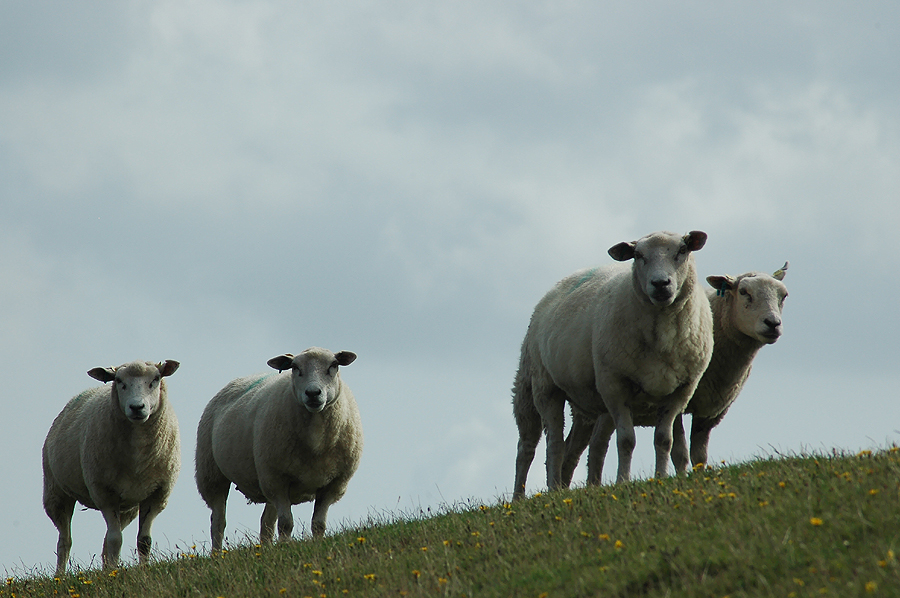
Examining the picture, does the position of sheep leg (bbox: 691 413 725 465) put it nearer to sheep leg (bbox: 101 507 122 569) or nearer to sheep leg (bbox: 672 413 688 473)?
sheep leg (bbox: 672 413 688 473)

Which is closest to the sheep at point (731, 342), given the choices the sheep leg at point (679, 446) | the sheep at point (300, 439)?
the sheep leg at point (679, 446)

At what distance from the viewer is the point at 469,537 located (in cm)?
780

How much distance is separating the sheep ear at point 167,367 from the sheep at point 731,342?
5987mm

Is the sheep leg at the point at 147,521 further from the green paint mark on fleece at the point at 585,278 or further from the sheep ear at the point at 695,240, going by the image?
the sheep ear at the point at 695,240

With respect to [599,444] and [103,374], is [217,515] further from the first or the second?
[599,444]

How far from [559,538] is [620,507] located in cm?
71

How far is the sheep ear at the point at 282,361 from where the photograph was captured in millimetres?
12234

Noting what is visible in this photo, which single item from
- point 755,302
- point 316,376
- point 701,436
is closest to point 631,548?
point 316,376

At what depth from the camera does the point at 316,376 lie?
11742 millimetres

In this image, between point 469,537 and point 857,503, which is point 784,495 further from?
point 469,537

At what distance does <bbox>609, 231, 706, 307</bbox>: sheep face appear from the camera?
9.87 metres

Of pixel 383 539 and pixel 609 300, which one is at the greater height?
pixel 609 300

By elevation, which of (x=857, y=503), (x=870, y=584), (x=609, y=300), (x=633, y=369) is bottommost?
(x=870, y=584)

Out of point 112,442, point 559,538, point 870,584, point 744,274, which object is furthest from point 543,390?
point 870,584
